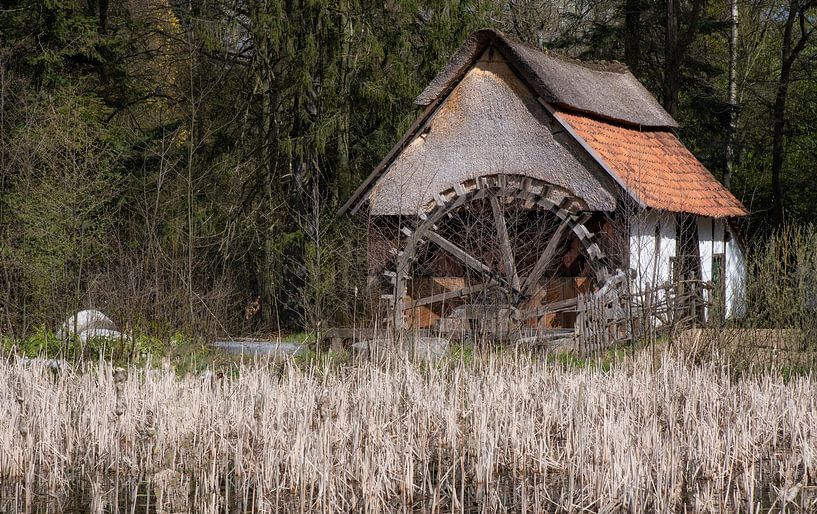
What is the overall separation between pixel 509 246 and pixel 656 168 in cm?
333

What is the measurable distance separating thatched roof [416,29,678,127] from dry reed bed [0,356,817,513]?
8462 mm

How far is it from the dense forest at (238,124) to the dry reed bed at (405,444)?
6178mm

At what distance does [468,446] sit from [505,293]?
720 centimetres

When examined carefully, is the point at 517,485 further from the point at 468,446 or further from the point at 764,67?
the point at 764,67

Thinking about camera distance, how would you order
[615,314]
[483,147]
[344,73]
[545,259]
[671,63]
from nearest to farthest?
[615,314] < [545,259] < [483,147] < [344,73] < [671,63]

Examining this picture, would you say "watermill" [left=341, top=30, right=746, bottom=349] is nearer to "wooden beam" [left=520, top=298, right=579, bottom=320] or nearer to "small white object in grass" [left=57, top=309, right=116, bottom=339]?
"wooden beam" [left=520, top=298, right=579, bottom=320]

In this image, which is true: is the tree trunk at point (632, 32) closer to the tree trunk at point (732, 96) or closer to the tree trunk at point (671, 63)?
the tree trunk at point (671, 63)

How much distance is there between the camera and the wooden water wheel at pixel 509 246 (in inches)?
623

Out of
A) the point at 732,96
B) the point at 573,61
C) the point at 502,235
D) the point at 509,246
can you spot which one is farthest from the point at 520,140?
the point at 732,96

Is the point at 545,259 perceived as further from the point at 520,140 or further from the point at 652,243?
the point at 520,140

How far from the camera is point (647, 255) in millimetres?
16406

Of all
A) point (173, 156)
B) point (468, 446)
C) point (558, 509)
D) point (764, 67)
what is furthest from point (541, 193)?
point (764, 67)

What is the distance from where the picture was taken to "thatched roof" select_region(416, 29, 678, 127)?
1695 cm

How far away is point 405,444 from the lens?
7.19 meters
